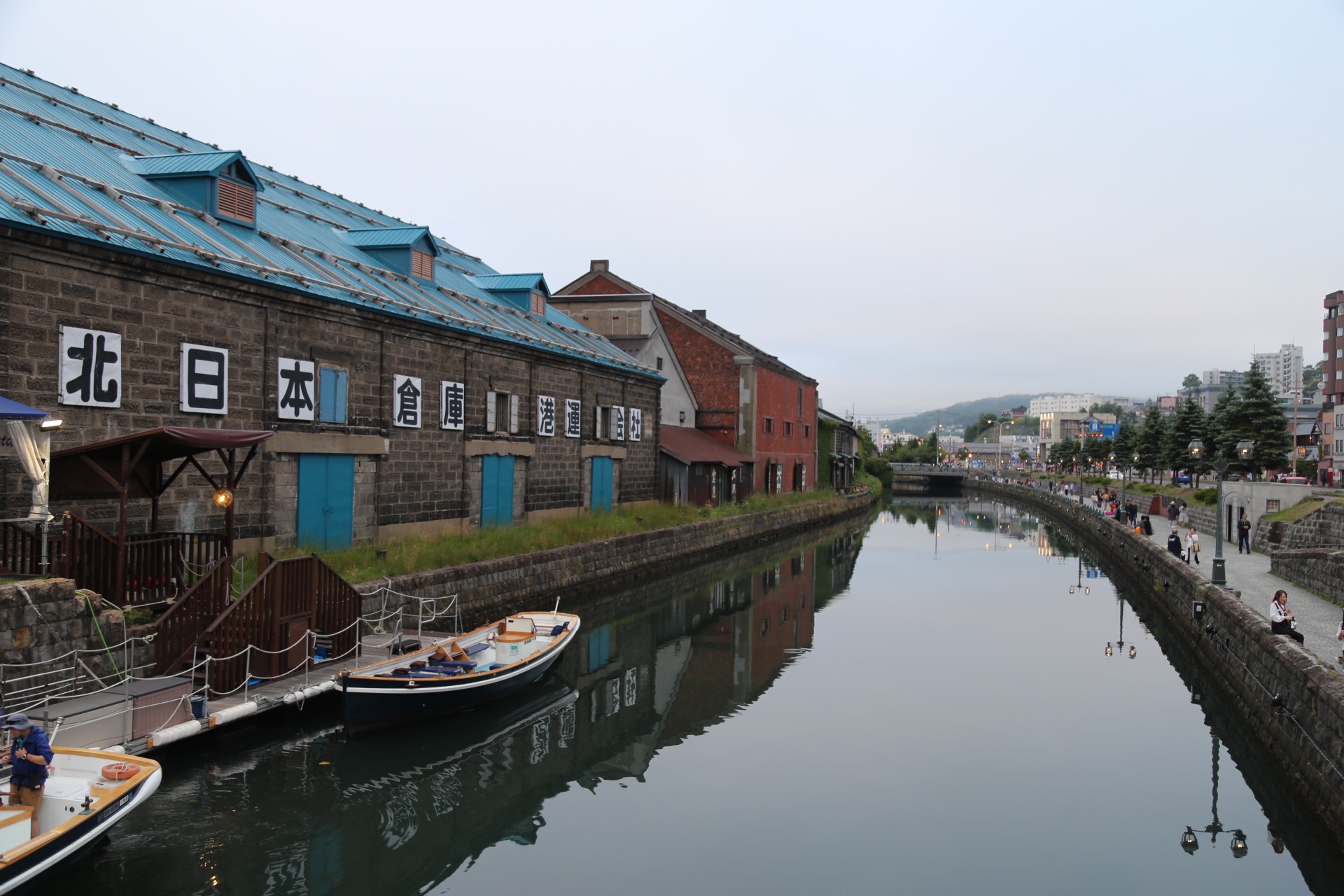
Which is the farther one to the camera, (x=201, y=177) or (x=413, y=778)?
(x=201, y=177)

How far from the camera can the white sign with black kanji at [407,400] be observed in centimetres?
2411

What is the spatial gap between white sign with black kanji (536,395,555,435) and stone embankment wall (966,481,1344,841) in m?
19.6

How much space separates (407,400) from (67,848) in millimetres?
16351

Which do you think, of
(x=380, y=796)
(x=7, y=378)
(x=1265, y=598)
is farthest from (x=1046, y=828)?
(x=7, y=378)

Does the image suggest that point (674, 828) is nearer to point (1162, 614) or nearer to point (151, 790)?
point (151, 790)

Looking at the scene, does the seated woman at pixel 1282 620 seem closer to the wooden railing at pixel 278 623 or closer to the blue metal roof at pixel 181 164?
the wooden railing at pixel 278 623

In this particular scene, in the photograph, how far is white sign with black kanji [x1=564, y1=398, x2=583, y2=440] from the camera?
110ft

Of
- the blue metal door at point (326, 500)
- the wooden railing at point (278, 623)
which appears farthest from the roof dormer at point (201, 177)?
the wooden railing at point (278, 623)

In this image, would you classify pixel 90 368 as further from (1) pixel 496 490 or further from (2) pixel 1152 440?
(2) pixel 1152 440

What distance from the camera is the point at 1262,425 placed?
50.8 m

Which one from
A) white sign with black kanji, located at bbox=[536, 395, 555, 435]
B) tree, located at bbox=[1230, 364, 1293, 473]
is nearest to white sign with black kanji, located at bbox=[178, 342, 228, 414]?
white sign with black kanji, located at bbox=[536, 395, 555, 435]

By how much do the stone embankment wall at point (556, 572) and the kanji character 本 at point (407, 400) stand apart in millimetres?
4413

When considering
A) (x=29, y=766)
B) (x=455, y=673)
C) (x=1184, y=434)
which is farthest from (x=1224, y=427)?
(x=29, y=766)

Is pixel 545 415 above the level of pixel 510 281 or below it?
below
